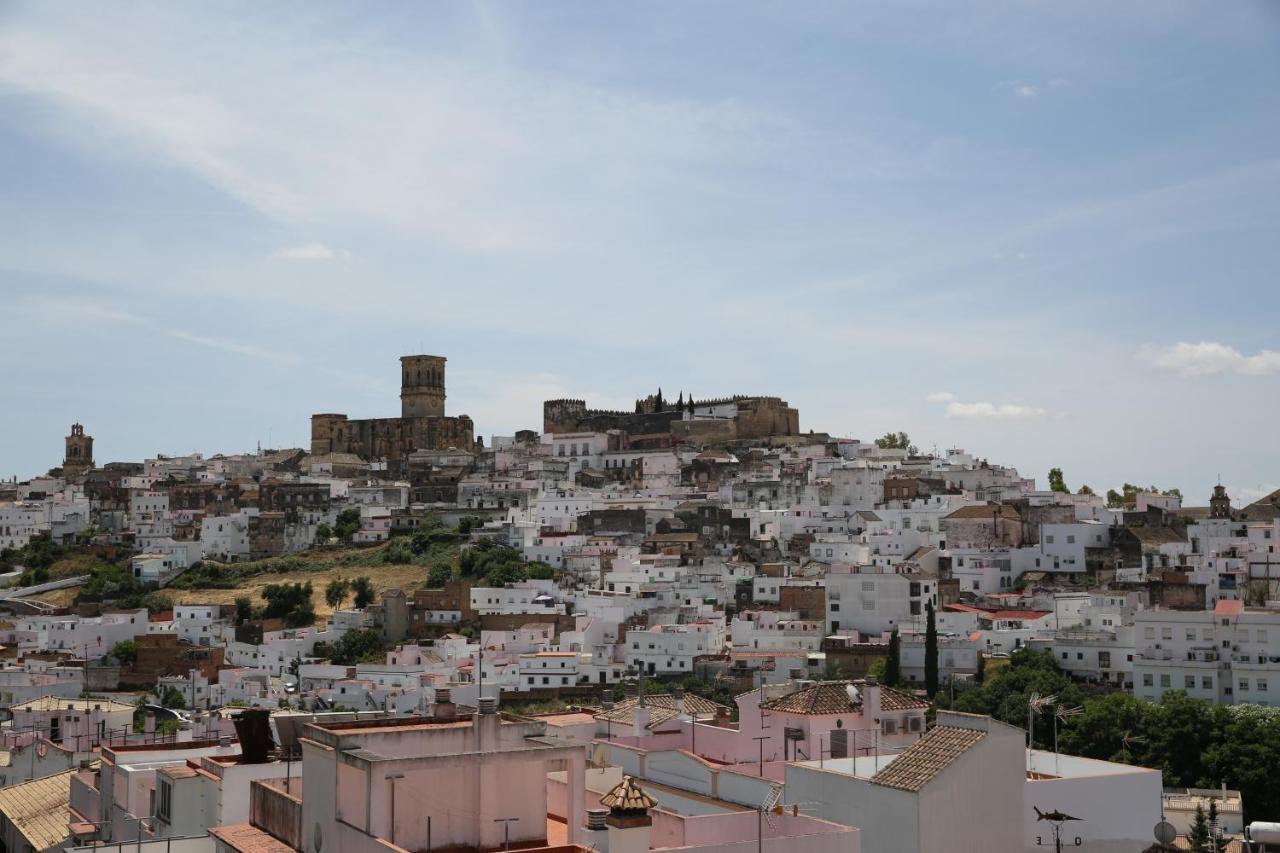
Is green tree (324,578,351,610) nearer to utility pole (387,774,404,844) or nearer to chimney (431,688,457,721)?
chimney (431,688,457,721)

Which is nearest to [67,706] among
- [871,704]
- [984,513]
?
[871,704]

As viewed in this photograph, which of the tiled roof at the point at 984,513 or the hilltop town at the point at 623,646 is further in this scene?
the tiled roof at the point at 984,513

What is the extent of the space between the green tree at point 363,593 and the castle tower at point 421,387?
23.2 m

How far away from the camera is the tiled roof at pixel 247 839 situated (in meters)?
9.62

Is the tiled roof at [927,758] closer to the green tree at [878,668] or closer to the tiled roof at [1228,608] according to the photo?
the green tree at [878,668]

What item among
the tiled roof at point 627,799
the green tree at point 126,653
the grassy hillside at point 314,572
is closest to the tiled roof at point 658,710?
the tiled roof at point 627,799

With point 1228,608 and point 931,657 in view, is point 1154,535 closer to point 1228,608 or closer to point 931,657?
point 1228,608

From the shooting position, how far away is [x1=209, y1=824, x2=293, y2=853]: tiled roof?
9.62m

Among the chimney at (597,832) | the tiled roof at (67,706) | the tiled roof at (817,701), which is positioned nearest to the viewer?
the chimney at (597,832)

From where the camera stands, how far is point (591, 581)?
41188mm

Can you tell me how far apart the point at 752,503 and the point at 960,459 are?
844 cm

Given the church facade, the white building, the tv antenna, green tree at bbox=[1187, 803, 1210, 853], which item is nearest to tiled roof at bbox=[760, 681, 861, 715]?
the tv antenna

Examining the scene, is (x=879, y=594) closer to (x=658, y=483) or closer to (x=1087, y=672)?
(x=1087, y=672)

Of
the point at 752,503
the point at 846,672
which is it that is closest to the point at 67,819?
the point at 846,672
